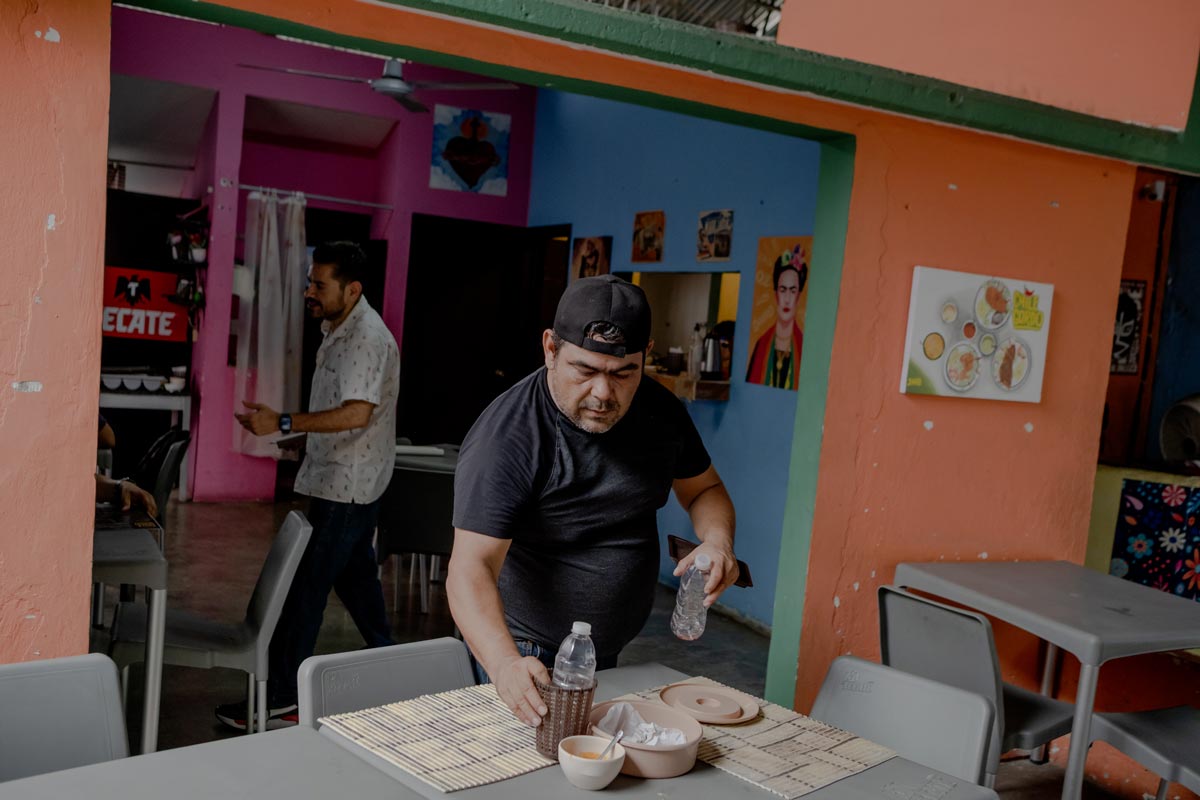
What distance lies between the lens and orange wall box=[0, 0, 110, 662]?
226 centimetres

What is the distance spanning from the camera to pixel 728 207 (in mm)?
5715

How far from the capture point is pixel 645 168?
6.54m

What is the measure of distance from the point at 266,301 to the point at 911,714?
20.0ft

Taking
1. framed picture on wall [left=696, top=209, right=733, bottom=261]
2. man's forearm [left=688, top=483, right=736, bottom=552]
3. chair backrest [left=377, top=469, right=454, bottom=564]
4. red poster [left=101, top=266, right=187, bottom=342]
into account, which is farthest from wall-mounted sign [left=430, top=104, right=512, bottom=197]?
man's forearm [left=688, top=483, right=736, bottom=552]

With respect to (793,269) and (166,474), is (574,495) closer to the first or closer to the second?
(166,474)

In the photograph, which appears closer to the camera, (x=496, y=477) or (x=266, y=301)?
(x=496, y=477)

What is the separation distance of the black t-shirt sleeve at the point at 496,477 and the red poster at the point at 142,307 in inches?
254

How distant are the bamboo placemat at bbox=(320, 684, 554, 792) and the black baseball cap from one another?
2.43ft

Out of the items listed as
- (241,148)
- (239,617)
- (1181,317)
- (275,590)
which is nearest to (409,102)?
(241,148)

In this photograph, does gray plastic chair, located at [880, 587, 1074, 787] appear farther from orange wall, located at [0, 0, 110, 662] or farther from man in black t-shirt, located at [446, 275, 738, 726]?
orange wall, located at [0, 0, 110, 662]

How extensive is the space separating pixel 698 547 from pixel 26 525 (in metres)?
1.59

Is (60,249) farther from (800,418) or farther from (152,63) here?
(152,63)

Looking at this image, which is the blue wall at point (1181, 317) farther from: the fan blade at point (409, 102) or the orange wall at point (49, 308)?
the orange wall at point (49, 308)

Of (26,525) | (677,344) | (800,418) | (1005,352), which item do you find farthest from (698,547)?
(677,344)
